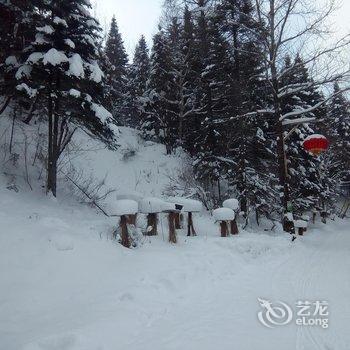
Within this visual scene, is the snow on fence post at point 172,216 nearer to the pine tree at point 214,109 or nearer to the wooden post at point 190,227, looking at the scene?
the wooden post at point 190,227

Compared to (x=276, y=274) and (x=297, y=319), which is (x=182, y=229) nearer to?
(x=276, y=274)

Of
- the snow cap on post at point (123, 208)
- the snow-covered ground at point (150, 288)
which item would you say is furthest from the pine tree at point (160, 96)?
the snow cap on post at point (123, 208)

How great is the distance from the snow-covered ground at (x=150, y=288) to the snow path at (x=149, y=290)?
17 millimetres

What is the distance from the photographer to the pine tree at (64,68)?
12023 millimetres

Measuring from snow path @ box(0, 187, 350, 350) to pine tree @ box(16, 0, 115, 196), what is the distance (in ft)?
14.2

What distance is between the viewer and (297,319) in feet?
16.2

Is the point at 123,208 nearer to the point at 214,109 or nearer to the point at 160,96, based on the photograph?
the point at 214,109

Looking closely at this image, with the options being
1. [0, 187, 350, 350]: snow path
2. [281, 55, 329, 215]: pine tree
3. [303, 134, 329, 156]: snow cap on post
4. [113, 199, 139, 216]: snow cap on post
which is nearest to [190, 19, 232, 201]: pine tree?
[281, 55, 329, 215]: pine tree

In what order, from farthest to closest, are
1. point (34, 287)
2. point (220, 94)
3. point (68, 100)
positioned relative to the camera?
point (220, 94) → point (68, 100) → point (34, 287)

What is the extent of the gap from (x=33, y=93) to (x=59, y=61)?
4.37ft

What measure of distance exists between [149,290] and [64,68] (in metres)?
9.07

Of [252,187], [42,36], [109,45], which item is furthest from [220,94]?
[109,45]

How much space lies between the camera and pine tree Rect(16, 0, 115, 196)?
12.0 m

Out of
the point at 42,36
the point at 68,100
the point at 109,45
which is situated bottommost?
the point at 68,100
